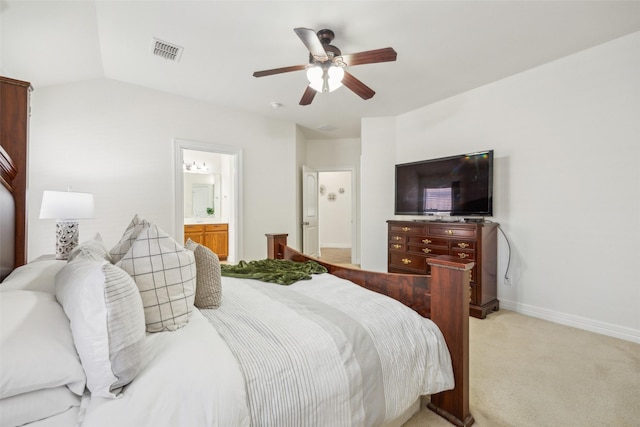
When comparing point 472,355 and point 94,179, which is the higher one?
point 94,179

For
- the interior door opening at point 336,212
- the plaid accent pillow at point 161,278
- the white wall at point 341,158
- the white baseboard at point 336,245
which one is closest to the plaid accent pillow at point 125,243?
the plaid accent pillow at point 161,278

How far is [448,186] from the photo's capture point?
3.41 metres

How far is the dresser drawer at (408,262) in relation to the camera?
3.40 metres

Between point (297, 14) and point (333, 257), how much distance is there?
17.2 ft

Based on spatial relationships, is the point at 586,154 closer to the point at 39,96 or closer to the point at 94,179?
the point at 94,179

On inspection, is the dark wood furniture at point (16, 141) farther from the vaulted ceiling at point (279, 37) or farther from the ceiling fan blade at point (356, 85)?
the ceiling fan blade at point (356, 85)

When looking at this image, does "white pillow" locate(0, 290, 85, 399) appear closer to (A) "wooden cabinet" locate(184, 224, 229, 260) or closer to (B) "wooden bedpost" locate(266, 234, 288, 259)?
(B) "wooden bedpost" locate(266, 234, 288, 259)

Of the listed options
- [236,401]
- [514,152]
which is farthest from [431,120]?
[236,401]

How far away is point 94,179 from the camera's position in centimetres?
313

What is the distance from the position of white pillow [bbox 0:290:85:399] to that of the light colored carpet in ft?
4.83

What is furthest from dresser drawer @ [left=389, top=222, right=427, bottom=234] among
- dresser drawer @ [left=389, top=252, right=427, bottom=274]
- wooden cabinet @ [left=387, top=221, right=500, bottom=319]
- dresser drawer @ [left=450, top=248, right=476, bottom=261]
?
dresser drawer @ [left=450, top=248, right=476, bottom=261]

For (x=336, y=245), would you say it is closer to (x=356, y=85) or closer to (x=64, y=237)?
(x=356, y=85)

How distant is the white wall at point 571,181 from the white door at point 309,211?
108 inches

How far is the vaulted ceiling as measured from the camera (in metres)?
2.05
